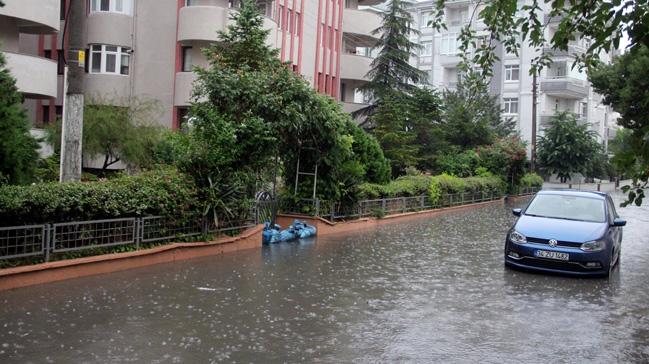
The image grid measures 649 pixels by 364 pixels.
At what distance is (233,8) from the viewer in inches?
1150

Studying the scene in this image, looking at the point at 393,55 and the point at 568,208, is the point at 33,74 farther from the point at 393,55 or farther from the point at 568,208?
the point at 393,55

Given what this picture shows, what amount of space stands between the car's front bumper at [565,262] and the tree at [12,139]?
8.94m

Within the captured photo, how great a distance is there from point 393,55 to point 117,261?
31862 millimetres

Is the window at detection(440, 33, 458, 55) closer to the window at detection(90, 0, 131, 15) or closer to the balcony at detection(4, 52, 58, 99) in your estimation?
the window at detection(90, 0, 131, 15)

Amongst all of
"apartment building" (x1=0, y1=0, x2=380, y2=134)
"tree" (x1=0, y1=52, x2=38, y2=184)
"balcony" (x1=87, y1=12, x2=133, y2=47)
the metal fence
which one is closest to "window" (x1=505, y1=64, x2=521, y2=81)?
the metal fence

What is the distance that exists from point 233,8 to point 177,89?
13.9 feet

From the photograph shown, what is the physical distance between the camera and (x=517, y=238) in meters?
12.8

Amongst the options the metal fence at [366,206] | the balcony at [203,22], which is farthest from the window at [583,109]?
the balcony at [203,22]

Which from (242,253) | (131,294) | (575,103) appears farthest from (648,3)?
(575,103)

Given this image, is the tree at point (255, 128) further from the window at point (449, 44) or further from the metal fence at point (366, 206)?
the window at point (449, 44)

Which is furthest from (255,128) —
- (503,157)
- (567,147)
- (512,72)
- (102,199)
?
(512,72)

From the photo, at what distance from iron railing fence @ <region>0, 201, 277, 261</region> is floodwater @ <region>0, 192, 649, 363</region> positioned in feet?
2.22

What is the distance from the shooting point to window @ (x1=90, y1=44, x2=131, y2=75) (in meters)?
28.4

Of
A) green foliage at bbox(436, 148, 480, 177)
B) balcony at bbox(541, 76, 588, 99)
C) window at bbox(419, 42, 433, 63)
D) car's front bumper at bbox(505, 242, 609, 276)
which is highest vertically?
window at bbox(419, 42, 433, 63)
